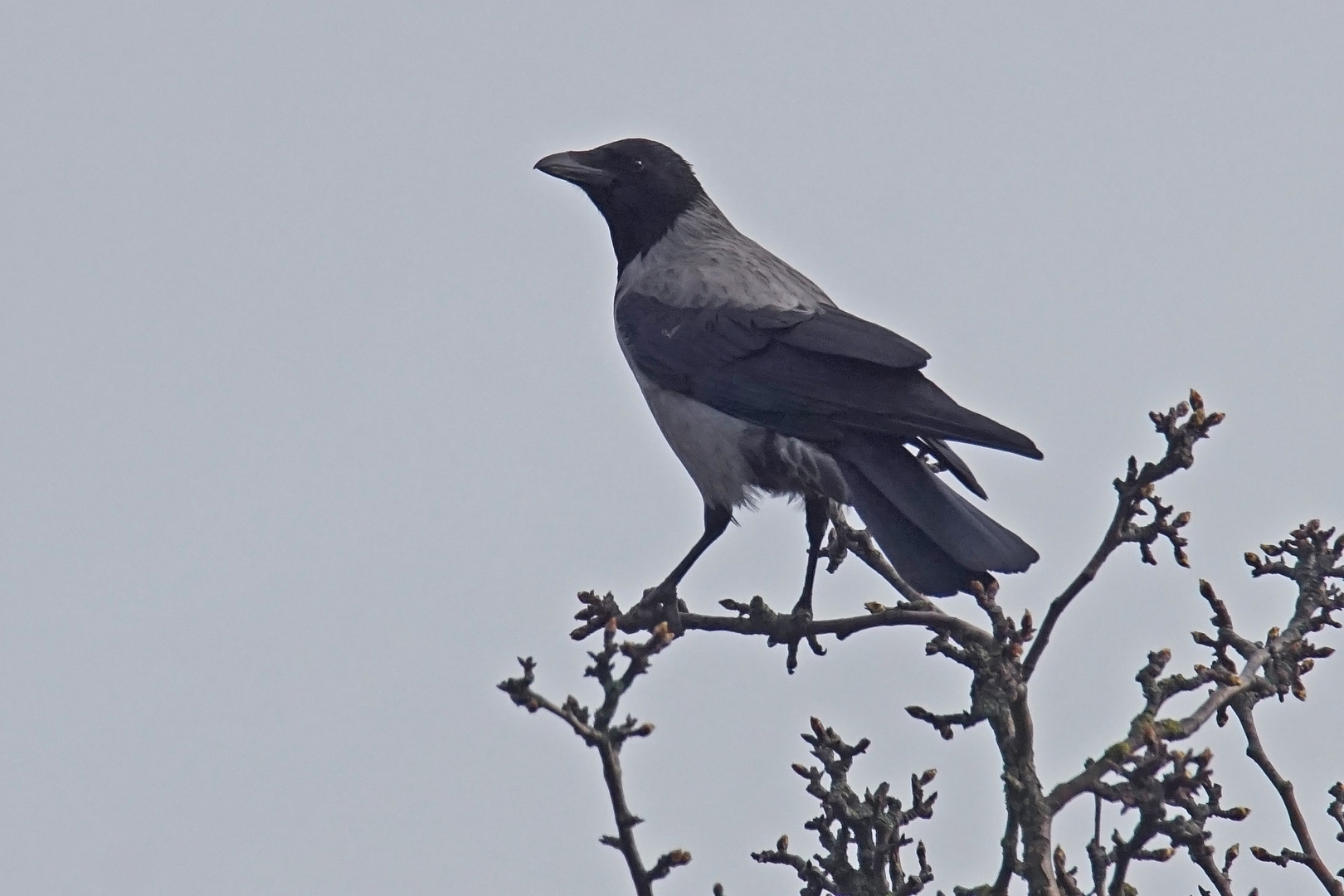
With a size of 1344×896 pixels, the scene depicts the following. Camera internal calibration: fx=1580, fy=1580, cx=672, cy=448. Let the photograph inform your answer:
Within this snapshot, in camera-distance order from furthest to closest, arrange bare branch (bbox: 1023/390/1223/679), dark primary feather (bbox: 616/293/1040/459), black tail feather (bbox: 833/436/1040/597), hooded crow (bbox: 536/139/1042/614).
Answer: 1. dark primary feather (bbox: 616/293/1040/459)
2. hooded crow (bbox: 536/139/1042/614)
3. black tail feather (bbox: 833/436/1040/597)
4. bare branch (bbox: 1023/390/1223/679)

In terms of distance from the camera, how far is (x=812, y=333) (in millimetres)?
6395

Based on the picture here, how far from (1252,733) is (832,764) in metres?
1.19

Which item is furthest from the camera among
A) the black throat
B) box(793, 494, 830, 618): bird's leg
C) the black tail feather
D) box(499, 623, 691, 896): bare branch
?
the black throat

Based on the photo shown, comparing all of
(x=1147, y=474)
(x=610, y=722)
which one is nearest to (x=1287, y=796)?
(x=1147, y=474)

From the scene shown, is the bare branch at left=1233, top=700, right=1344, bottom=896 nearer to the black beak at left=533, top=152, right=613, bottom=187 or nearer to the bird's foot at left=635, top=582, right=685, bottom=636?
the bird's foot at left=635, top=582, right=685, bottom=636

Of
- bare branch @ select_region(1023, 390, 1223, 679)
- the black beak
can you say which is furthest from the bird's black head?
bare branch @ select_region(1023, 390, 1223, 679)

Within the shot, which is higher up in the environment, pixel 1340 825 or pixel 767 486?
pixel 767 486

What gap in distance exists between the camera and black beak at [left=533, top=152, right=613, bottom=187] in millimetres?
7945

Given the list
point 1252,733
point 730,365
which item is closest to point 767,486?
point 730,365

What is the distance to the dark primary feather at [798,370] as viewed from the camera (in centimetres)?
569

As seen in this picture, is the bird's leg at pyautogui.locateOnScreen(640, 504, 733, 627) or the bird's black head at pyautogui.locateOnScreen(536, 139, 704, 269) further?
the bird's black head at pyautogui.locateOnScreen(536, 139, 704, 269)

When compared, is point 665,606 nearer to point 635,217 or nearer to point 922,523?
point 922,523

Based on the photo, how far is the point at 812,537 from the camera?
6.57 meters

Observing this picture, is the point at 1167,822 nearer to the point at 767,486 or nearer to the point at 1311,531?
the point at 1311,531
